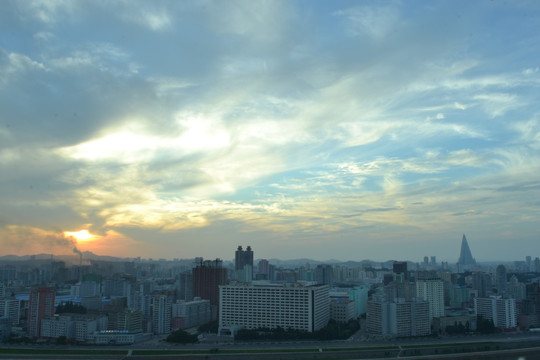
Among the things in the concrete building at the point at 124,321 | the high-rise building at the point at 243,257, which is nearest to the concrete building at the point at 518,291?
the concrete building at the point at 124,321

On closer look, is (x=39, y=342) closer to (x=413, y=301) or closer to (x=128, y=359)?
(x=128, y=359)

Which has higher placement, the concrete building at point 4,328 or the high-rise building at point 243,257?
the high-rise building at point 243,257

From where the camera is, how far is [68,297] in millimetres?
35000

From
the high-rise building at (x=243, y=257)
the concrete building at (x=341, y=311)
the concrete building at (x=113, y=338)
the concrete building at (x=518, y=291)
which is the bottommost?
the concrete building at (x=113, y=338)

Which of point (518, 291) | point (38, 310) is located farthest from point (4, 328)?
point (518, 291)

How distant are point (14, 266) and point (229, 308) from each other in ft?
140

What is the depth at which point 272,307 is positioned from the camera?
2238 centimetres

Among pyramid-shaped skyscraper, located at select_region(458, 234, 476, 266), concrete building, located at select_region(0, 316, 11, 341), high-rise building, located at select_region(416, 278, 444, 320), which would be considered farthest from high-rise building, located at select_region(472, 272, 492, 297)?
pyramid-shaped skyscraper, located at select_region(458, 234, 476, 266)

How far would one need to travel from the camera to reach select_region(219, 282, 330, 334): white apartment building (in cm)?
2188

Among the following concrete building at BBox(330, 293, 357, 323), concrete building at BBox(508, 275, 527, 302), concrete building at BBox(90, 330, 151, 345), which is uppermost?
concrete building at BBox(508, 275, 527, 302)

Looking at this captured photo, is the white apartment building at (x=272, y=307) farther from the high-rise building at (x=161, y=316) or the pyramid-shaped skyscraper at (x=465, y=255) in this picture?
the pyramid-shaped skyscraper at (x=465, y=255)

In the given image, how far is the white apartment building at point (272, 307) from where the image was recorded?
21875 mm

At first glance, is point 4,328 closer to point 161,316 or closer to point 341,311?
point 161,316

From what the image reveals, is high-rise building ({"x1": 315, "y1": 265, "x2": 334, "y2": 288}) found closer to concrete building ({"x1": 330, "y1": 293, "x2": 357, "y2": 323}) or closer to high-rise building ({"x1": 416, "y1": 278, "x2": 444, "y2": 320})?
high-rise building ({"x1": 416, "y1": 278, "x2": 444, "y2": 320})
